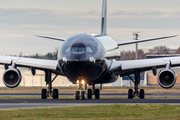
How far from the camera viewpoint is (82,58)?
29484 mm

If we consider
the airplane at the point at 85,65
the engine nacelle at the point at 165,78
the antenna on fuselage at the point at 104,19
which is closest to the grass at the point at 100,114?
the airplane at the point at 85,65

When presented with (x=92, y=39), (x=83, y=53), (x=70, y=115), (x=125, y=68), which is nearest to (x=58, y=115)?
(x=70, y=115)

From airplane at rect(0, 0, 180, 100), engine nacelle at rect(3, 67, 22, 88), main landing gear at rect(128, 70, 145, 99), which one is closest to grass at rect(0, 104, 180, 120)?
airplane at rect(0, 0, 180, 100)

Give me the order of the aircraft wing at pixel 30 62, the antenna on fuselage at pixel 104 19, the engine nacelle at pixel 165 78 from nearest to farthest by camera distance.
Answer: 1. the engine nacelle at pixel 165 78
2. the aircraft wing at pixel 30 62
3. the antenna on fuselage at pixel 104 19

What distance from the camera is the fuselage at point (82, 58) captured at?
29641 mm

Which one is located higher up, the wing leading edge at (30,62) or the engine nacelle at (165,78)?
the wing leading edge at (30,62)

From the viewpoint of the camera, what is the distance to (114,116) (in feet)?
60.0

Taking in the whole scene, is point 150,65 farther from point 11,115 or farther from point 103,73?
point 11,115

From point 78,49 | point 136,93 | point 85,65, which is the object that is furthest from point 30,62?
point 136,93

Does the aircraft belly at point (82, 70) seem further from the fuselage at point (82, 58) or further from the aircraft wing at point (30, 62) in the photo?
the aircraft wing at point (30, 62)

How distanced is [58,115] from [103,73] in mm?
14920

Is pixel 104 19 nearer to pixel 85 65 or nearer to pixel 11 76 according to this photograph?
pixel 11 76

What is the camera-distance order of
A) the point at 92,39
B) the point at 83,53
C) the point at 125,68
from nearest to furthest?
the point at 83,53 < the point at 92,39 < the point at 125,68

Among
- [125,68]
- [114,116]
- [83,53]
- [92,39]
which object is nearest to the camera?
[114,116]
